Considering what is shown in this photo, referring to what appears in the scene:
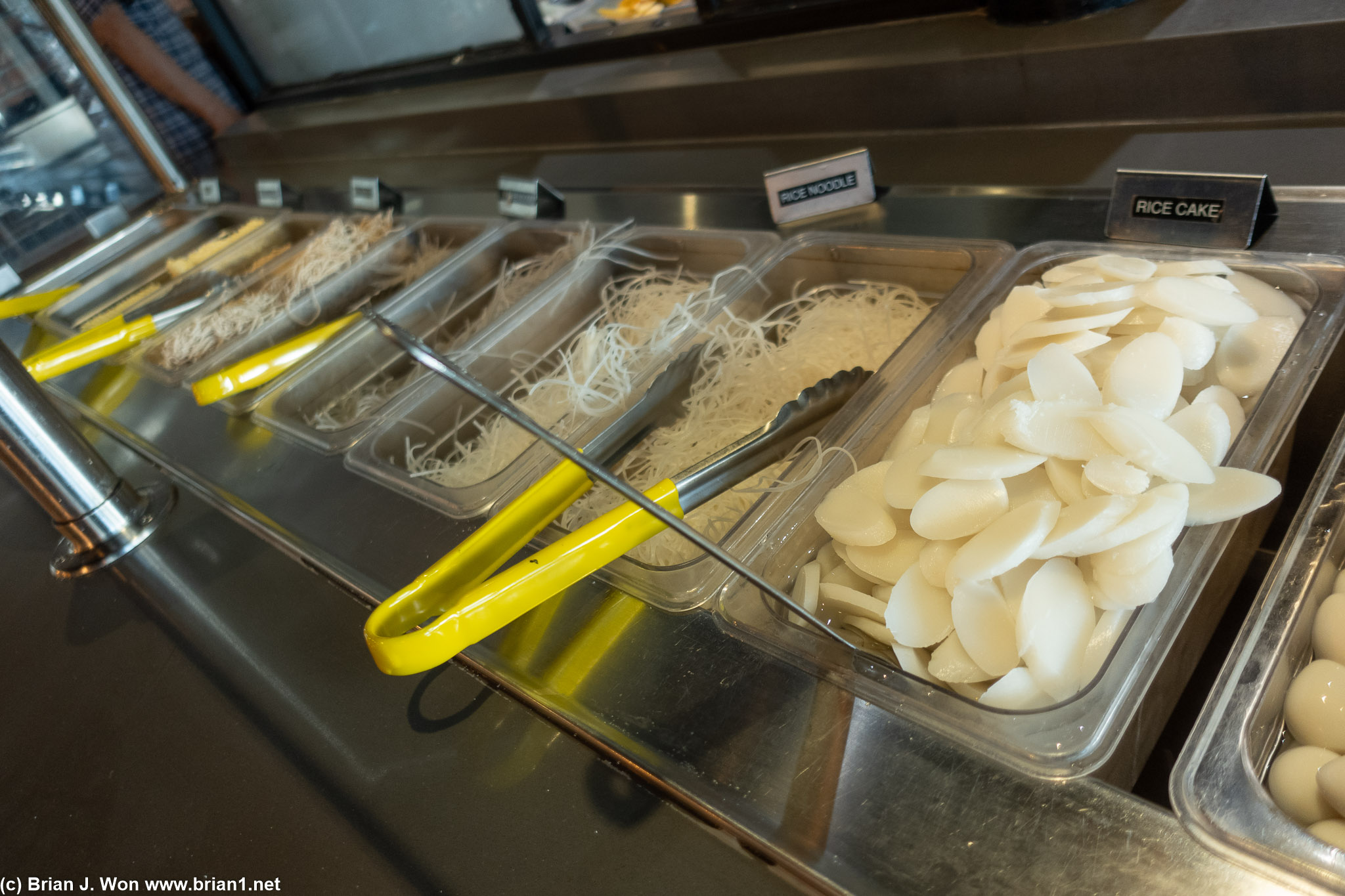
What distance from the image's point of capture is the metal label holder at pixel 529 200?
198 centimetres

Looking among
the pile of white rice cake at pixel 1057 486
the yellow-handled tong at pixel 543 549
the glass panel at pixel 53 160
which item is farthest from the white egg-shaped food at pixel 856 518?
the glass panel at pixel 53 160

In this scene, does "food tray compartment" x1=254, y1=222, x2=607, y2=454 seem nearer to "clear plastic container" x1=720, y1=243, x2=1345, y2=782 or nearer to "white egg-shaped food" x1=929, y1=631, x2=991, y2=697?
"clear plastic container" x1=720, y1=243, x2=1345, y2=782

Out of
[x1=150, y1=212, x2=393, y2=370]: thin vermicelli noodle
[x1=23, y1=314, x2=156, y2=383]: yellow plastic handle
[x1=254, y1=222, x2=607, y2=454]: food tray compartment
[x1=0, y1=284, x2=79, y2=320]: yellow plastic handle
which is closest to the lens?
[x1=254, y1=222, x2=607, y2=454]: food tray compartment

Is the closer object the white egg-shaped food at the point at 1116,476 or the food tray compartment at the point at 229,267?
the white egg-shaped food at the point at 1116,476

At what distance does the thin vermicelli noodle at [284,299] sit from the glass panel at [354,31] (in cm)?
89

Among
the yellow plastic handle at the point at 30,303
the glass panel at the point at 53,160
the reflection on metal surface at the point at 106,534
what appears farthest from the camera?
the glass panel at the point at 53,160

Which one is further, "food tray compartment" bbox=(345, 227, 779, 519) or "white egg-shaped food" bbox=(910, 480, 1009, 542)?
"food tray compartment" bbox=(345, 227, 779, 519)

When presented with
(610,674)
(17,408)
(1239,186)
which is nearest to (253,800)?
(610,674)

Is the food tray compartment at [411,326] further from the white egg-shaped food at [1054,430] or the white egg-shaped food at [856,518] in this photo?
the white egg-shaped food at [1054,430]

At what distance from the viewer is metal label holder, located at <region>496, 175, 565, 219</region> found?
1979 mm

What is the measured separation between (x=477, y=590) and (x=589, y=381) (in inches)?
23.3

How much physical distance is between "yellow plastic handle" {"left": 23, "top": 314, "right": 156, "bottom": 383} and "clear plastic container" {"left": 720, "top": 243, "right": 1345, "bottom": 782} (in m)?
1.87

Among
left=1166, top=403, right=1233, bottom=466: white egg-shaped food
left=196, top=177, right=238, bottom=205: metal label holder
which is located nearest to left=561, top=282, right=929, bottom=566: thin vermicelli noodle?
left=1166, top=403, right=1233, bottom=466: white egg-shaped food

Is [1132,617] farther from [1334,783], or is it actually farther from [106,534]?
[106,534]
